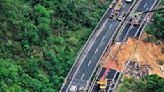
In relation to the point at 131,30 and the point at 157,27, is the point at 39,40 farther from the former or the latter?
the point at 157,27

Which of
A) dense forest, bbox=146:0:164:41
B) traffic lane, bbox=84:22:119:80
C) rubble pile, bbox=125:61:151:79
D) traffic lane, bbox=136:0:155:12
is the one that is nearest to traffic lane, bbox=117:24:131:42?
traffic lane, bbox=84:22:119:80

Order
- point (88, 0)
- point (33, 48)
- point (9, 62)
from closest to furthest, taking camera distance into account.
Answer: point (9, 62)
point (33, 48)
point (88, 0)

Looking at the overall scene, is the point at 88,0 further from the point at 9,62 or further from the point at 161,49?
the point at 9,62

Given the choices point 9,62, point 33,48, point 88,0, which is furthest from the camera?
point 88,0

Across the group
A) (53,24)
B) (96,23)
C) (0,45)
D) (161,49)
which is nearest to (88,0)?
(96,23)

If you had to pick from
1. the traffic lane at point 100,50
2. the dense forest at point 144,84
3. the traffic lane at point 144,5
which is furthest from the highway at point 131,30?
the dense forest at point 144,84

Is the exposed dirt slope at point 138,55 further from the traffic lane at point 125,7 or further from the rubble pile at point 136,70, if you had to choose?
the traffic lane at point 125,7

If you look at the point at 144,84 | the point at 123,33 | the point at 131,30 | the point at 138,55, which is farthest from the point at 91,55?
the point at 144,84
